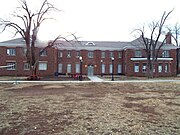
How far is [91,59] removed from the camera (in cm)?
4600

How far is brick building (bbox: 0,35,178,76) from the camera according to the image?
41281mm

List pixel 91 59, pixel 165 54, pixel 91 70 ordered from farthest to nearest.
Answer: pixel 91 70 → pixel 91 59 → pixel 165 54

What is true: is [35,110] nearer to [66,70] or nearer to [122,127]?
[122,127]

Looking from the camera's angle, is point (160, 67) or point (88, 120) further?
point (160, 67)

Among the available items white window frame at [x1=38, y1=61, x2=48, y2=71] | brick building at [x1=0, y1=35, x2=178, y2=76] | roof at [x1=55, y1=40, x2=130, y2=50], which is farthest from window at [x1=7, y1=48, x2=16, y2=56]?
roof at [x1=55, y1=40, x2=130, y2=50]

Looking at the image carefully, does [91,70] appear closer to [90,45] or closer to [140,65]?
[90,45]

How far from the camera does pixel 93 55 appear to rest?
151 ft

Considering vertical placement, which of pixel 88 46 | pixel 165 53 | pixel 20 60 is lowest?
pixel 20 60

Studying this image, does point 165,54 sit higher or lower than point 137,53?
lower

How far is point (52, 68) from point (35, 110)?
34104mm

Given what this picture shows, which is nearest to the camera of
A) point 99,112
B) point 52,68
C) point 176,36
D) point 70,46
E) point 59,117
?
point 59,117

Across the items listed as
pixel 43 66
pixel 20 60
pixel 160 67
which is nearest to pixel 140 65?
pixel 160 67

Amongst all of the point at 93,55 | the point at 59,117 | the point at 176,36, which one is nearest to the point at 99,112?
the point at 59,117

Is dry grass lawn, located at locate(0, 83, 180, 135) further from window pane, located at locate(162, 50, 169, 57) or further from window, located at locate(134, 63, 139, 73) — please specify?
window pane, located at locate(162, 50, 169, 57)
